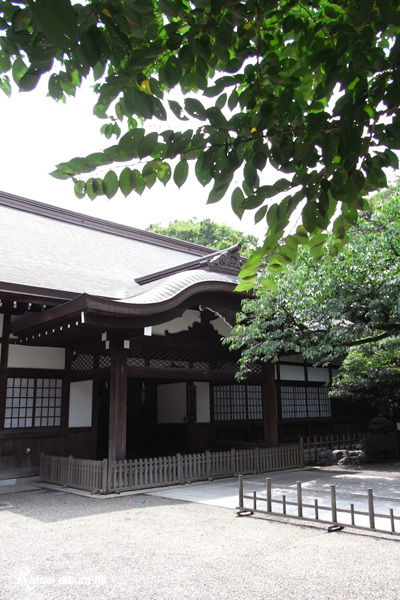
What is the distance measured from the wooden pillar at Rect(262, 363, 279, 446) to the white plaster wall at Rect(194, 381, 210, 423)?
2003 millimetres

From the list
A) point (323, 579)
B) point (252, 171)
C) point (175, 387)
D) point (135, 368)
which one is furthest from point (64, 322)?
point (252, 171)

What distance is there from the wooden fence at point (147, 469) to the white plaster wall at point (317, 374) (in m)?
5.65

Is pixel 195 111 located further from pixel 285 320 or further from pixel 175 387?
pixel 175 387

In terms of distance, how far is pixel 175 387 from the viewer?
15.8 metres

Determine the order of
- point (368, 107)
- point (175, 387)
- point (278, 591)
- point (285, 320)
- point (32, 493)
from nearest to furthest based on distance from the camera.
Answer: point (368, 107), point (278, 591), point (32, 493), point (285, 320), point (175, 387)

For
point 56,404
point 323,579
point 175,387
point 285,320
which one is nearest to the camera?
point 323,579

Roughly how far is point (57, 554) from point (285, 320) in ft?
22.9

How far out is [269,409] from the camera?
46.2 ft

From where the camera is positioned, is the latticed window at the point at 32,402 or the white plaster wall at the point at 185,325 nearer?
the latticed window at the point at 32,402

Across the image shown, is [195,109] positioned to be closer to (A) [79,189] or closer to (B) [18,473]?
(A) [79,189]

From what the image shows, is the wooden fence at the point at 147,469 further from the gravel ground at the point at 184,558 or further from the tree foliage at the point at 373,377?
the tree foliage at the point at 373,377

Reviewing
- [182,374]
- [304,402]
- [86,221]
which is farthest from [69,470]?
[86,221]

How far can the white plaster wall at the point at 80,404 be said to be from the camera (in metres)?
12.4

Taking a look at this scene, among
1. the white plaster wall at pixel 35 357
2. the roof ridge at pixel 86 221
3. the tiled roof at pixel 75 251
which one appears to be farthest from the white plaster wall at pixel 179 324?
the roof ridge at pixel 86 221
